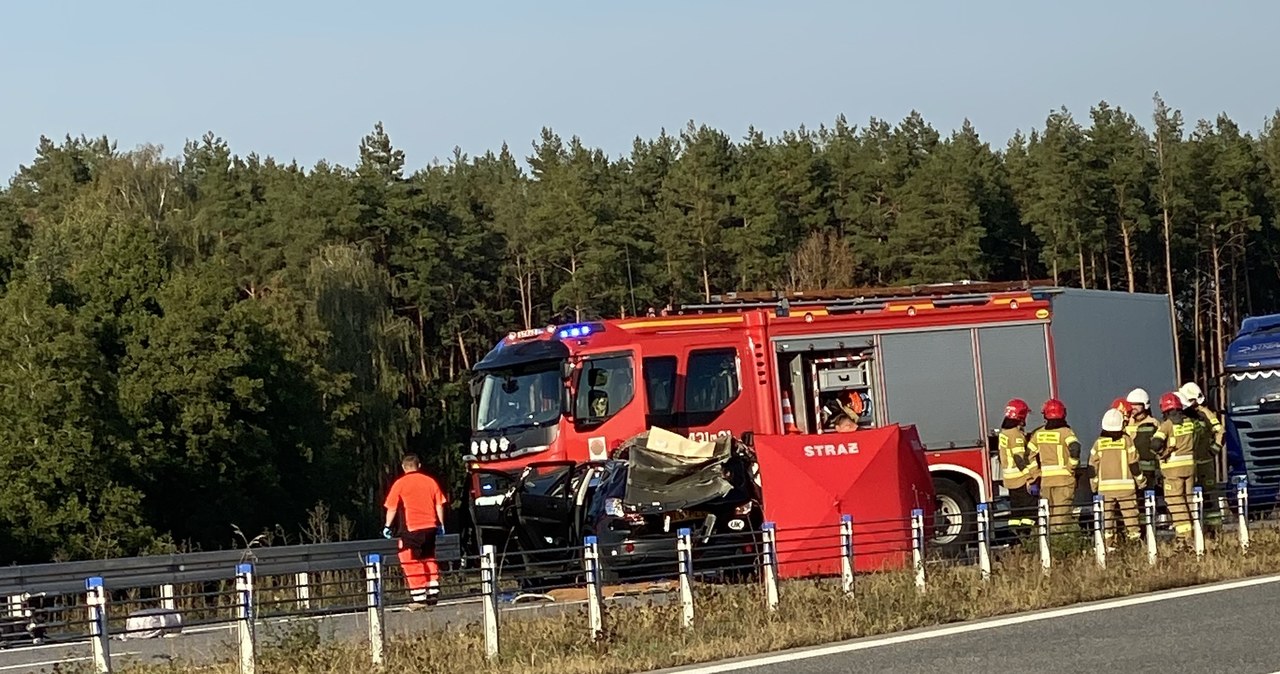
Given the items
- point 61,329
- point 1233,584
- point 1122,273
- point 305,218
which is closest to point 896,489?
point 1233,584

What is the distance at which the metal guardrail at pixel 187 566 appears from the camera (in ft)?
65.9

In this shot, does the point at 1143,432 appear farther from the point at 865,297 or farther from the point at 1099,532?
the point at 865,297

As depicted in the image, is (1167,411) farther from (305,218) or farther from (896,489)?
(305,218)

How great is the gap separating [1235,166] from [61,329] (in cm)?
4955

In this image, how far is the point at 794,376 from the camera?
22.1m

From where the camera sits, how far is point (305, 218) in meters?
72.2

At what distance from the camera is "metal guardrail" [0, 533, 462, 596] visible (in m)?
20.1

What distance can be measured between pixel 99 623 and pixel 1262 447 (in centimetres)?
1795

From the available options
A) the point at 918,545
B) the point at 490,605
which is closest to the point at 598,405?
the point at 918,545

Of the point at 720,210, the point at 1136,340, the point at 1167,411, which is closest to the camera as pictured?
the point at 1167,411

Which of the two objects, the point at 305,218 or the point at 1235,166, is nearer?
the point at 305,218

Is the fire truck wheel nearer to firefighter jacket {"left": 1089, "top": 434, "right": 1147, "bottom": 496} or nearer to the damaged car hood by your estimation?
firefighter jacket {"left": 1089, "top": 434, "right": 1147, "bottom": 496}

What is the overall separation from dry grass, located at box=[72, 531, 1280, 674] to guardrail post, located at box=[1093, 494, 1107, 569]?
112 mm

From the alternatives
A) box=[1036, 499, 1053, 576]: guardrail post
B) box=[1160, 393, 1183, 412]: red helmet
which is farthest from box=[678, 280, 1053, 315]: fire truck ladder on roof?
box=[1036, 499, 1053, 576]: guardrail post
